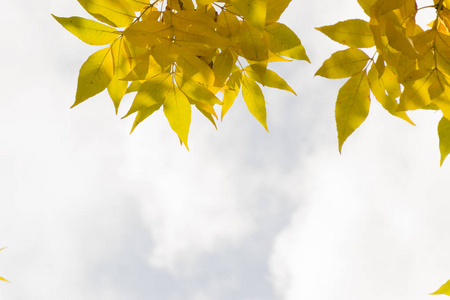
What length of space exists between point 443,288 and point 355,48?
34 cm

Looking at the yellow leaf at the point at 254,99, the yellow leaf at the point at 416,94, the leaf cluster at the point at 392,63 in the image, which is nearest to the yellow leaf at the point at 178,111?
the yellow leaf at the point at 254,99

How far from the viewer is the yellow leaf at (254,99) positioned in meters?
0.74

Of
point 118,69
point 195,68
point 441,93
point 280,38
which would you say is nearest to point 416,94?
point 441,93

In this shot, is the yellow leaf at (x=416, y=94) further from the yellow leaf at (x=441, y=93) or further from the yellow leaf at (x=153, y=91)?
the yellow leaf at (x=153, y=91)

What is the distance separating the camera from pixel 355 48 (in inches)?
25.6

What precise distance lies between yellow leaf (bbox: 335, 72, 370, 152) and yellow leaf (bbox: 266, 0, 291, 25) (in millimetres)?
147

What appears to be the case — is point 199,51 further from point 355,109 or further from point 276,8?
point 355,109

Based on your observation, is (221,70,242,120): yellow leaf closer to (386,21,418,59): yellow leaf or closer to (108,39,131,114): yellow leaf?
(108,39,131,114): yellow leaf

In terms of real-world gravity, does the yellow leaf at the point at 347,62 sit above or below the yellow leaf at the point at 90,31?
below

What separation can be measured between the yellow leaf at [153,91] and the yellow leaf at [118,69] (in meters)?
0.04

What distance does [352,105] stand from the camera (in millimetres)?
641

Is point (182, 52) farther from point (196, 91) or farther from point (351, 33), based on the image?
point (351, 33)

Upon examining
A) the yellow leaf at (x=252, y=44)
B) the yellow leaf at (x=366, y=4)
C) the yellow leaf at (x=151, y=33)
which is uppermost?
the yellow leaf at (x=151, y=33)

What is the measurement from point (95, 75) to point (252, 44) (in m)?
0.24
